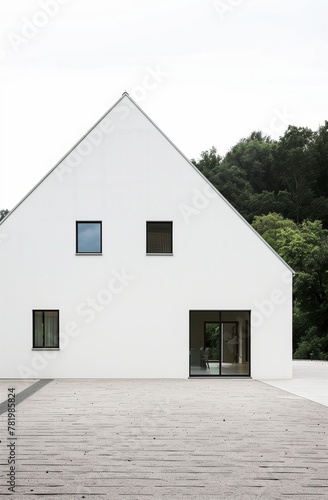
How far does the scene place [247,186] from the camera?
5781 cm

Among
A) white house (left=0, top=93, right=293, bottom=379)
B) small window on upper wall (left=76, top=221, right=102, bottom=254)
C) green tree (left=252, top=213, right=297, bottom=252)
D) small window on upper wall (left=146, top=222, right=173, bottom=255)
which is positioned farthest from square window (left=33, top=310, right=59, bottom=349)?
green tree (left=252, top=213, right=297, bottom=252)

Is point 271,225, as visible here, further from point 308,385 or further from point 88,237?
point 308,385

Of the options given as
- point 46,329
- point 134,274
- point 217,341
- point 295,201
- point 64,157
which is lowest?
point 217,341

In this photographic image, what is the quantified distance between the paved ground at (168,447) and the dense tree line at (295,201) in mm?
24800

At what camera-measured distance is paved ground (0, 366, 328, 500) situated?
667 cm

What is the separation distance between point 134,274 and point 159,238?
4.42 feet

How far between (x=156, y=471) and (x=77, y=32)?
10.3m

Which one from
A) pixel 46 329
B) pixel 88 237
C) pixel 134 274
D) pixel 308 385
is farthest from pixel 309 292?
pixel 46 329

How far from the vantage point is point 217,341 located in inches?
779

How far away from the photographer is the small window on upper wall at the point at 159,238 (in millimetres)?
20469

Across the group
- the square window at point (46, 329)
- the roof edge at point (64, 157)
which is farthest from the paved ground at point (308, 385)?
the roof edge at point (64, 157)

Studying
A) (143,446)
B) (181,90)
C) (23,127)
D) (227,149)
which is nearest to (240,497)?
(143,446)

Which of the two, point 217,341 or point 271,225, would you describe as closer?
point 217,341

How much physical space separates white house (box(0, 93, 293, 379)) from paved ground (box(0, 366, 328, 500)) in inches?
179
